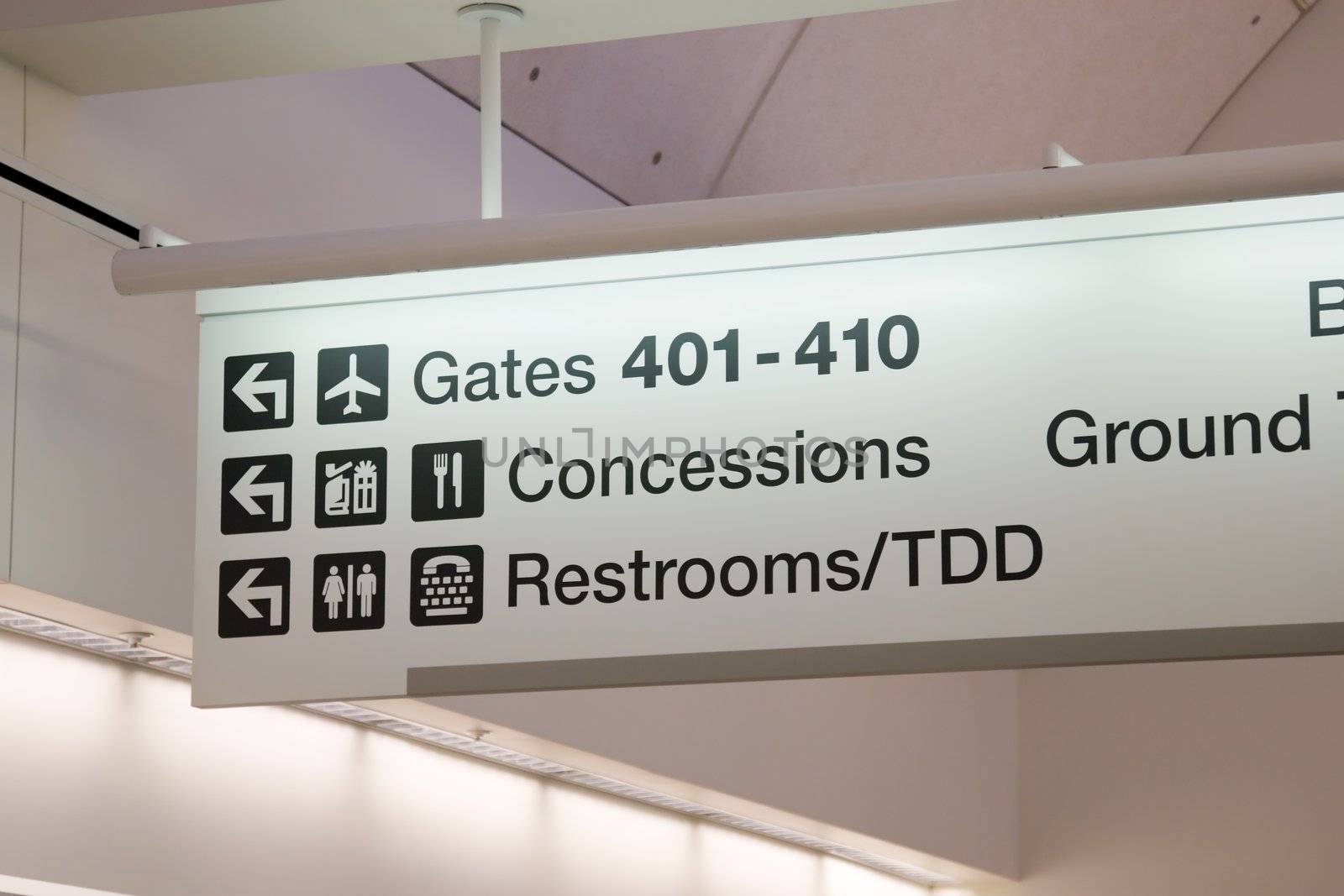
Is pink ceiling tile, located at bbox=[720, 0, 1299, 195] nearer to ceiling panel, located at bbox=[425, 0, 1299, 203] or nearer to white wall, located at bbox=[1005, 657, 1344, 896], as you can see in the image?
ceiling panel, located at bbox=[425, 0, 1299, 203]

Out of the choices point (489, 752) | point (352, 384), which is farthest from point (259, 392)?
point (489, 752)

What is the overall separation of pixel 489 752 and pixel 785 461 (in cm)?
353

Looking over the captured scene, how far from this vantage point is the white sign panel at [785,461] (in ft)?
8.08

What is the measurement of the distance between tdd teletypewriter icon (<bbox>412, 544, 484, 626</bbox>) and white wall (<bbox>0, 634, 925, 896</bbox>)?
187 centimetres

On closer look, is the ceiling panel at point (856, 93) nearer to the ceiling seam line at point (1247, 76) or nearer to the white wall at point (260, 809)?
the ceiling seam line at point (1247, 76)

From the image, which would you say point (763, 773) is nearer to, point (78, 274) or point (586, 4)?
point (78, 274)

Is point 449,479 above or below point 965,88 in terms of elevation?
below

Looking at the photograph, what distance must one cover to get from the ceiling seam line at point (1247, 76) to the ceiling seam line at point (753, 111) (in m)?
1.94

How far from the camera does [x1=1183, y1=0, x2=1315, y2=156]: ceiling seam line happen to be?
6.77 m

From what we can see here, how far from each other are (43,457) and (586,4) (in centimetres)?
149

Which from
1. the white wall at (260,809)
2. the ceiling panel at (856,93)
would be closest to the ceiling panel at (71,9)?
the white wall at (260,809)

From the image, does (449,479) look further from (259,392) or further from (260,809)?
(260,809)

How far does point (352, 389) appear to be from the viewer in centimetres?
281

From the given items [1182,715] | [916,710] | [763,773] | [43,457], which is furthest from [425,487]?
[1182,715]
